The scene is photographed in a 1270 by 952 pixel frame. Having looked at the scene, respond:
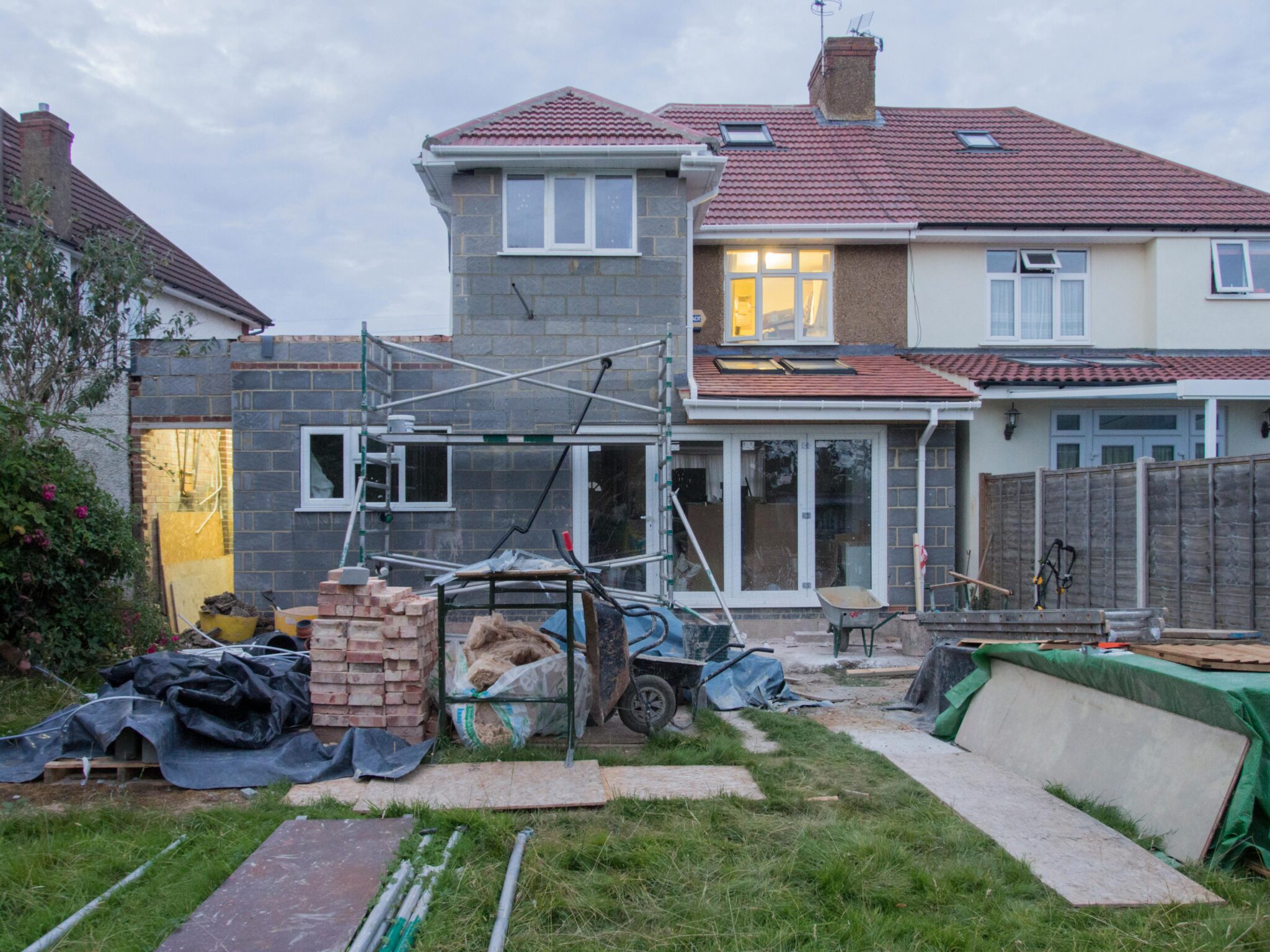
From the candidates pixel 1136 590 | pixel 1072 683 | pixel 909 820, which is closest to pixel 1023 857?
pixel 909 820

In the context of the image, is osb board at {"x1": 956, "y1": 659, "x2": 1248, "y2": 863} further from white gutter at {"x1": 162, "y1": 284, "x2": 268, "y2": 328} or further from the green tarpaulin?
white gutter at {"x1": 162, "y1": 284, "x2": 268, "y2": 328}

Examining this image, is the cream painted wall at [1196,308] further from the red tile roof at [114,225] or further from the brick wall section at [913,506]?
the red tile roof at [114,225]

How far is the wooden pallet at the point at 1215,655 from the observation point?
14.8 ft

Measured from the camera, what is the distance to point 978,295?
13023mm

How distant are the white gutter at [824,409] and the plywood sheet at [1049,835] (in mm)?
4829

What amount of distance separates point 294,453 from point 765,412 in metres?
5.22

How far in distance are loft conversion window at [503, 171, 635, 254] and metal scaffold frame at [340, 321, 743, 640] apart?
1.28 metres

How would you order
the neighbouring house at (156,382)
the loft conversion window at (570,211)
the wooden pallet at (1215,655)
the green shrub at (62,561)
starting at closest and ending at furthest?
the wooden pallet at (1215,655)
the green shrub at (62,561)
the neighbouring house at (156,382)
the loft conversion window at (570,211)

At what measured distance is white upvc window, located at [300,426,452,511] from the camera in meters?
10.0

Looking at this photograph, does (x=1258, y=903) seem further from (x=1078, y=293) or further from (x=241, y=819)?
(x=1078, y=293)

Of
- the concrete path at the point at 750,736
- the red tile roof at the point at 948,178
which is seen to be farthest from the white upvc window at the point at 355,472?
the red tile roof at the point at 948,178

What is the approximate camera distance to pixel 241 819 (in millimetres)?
4527

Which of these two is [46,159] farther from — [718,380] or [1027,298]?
[1027,298]

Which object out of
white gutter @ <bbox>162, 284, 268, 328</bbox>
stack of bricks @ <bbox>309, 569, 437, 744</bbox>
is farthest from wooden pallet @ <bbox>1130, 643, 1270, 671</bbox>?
white gutter @ <bbox>162, 284, 268, 328</bbox>
